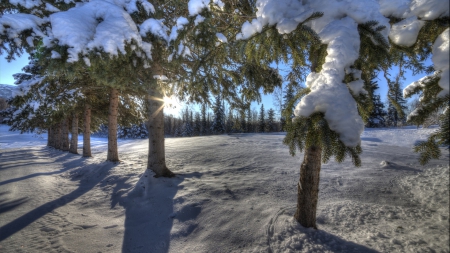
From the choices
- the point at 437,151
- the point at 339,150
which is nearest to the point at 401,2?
the point at 437,151

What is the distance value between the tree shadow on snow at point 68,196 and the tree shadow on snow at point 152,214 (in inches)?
63.4

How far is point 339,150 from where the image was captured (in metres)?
1.43

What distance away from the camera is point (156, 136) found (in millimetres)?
6164

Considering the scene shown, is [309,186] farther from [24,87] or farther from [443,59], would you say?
[24,87]

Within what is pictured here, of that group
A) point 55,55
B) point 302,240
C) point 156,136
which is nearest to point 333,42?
point 302,240

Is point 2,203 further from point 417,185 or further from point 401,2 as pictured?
point 417,185

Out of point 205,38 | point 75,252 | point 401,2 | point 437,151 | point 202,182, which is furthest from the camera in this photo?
point 202,182

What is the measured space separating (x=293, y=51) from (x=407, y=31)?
123 cm

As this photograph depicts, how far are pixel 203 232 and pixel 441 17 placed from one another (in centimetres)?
379

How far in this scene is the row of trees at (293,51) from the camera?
1.43 m

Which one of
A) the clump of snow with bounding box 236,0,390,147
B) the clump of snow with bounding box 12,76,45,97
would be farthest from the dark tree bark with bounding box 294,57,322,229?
the clump of snow with bounding box 12,76,45,97

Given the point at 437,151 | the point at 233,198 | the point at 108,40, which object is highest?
the point at 108,40

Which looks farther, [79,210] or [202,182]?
[202,182]

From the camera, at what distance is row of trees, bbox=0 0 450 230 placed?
143cm
